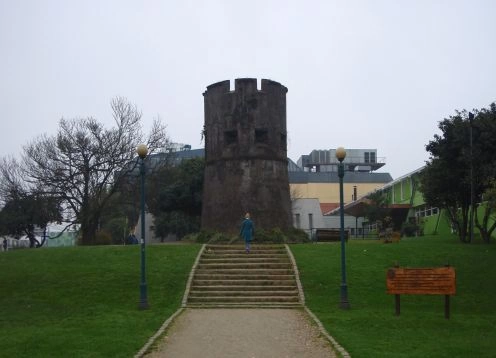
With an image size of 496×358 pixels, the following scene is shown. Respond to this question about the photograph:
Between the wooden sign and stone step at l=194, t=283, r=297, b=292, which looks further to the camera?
stone step at l=194, t=283, r=297, b=292

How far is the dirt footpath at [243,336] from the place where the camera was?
10.4m

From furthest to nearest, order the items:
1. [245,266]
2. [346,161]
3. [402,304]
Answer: [346,161] < [245,266] < [402,304]

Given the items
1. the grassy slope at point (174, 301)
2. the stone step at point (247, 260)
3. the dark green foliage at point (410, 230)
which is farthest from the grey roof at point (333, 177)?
the stone step at point (247, 260)

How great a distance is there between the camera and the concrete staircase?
17.2 m

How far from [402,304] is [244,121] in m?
12.2

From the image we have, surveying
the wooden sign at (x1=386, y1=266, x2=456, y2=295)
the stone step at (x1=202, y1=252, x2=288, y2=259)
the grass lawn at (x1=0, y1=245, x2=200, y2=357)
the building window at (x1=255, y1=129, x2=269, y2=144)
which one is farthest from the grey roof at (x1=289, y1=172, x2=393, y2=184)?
the wooden sign at (x1=386, y1=266, x2=456, y2=295)

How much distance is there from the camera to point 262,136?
2689 centimetres

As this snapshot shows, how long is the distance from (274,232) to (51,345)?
15.4 m

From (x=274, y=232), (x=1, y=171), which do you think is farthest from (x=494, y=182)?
(x=1, y=171)

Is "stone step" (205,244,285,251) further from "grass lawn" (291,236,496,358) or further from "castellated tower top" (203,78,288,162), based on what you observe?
"castellated tower top" (203,78,288,162)

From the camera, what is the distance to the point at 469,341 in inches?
443

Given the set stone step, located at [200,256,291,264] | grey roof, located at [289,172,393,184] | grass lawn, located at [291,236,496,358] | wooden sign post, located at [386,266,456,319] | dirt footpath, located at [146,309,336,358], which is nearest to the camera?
dirt footpath, located at [146,309,336,358]

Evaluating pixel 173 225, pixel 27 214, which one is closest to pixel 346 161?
pixel 173 225

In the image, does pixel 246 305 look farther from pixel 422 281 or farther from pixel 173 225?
pixel 173 225
